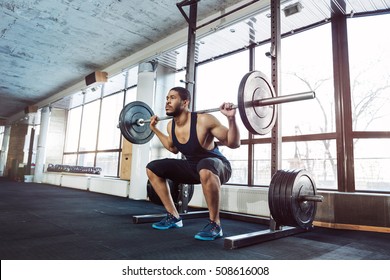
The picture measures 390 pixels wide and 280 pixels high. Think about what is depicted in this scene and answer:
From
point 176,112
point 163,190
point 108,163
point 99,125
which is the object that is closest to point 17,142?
point 99,125

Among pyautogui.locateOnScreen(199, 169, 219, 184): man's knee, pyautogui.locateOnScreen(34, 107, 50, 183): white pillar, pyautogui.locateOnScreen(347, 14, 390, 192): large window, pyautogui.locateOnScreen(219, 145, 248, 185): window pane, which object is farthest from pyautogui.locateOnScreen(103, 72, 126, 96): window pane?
pyautogui.locateOnScreen(199, 169, 219, 184): man's knee

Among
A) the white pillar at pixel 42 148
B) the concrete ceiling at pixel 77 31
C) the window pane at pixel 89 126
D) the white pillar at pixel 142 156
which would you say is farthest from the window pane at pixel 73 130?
the white pillar at pixel 142 156

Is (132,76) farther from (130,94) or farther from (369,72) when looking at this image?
(369,72)

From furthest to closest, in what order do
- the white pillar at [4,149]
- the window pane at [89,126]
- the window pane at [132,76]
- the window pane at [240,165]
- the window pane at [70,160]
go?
the white pillar at [4,149]
the window pane at [70,160]
the window pane at [89,126]
the window pane at [132,76]
the window pane at [240,165]

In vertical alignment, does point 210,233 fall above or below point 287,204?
below

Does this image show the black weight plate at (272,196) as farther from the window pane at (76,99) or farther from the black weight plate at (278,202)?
the window pane at (76,99)

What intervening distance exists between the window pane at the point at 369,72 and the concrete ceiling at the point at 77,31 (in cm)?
159

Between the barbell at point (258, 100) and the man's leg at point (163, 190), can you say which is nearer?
the barbell at point (258, 100)

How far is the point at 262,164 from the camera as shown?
355 centimetres

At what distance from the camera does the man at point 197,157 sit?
1.83 meters

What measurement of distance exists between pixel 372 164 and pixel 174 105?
215 cm

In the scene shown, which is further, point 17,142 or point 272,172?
point 17,142

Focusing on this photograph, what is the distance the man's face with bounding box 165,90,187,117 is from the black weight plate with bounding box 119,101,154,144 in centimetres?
83

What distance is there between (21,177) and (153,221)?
339 inches
